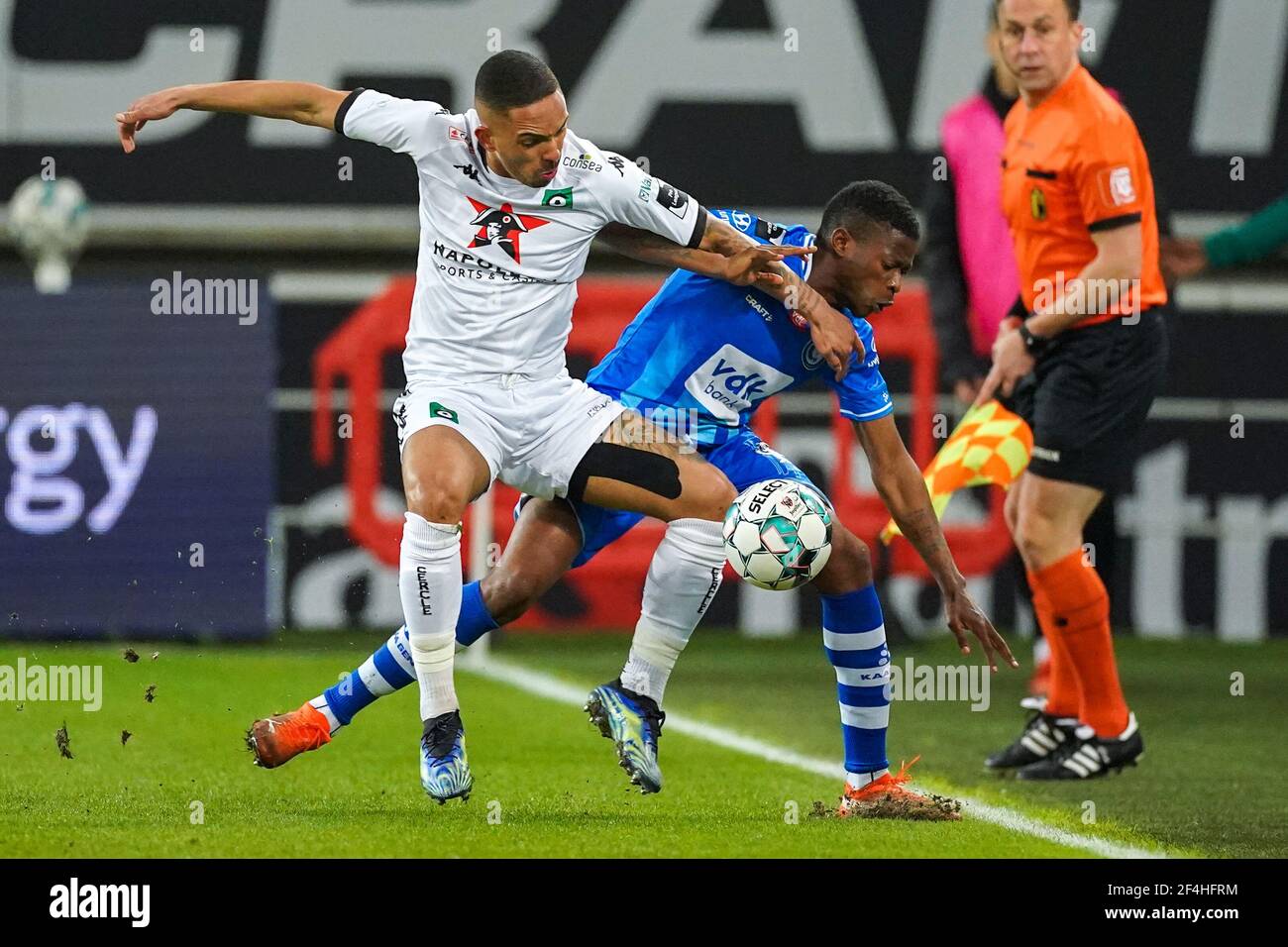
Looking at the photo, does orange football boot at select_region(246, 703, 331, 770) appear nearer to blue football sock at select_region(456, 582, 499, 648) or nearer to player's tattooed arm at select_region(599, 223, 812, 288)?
blue football sock at select_region(456, 582, 499, 648)

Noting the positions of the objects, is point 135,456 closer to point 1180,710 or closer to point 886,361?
point 886,361

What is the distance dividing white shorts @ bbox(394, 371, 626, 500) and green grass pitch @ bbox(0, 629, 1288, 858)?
36.2 inches

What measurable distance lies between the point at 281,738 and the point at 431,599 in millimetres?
568

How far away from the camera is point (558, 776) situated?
6199mm

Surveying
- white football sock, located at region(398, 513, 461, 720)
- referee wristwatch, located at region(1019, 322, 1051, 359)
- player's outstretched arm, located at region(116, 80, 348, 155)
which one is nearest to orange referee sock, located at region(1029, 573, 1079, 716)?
referee wristwatch, located at region(1019, 322, 1051, 359)

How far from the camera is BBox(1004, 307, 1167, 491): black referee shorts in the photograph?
661 cm

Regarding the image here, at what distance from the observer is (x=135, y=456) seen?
9852 mm

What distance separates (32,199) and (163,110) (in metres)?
6.65

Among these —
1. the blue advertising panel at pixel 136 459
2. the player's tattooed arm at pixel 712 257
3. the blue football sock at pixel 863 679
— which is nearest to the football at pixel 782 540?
the blue football sock at pixel 863 679

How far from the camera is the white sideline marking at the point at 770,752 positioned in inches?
203

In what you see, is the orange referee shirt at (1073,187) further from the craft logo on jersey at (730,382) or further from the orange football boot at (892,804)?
the orange football boot at (892,804)

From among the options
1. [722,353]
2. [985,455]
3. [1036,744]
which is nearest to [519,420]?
[722,353]

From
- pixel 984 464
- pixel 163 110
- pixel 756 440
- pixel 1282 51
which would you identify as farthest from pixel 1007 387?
pixel 1282 51

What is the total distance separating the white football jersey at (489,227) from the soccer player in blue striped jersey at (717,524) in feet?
0.60
